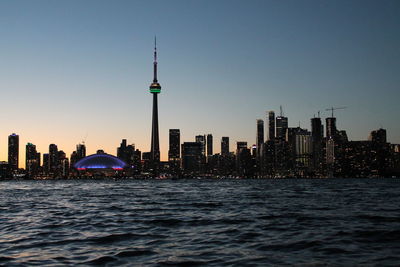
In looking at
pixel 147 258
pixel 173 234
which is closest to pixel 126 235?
pixel 173 234

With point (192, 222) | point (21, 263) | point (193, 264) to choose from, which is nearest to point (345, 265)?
point (193, 264)

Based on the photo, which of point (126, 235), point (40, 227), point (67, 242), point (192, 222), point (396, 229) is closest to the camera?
point (67, 242)

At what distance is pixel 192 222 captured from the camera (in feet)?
92.1

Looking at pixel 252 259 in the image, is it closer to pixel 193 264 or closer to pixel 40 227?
pixel 193 264

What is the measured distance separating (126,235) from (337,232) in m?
10.6

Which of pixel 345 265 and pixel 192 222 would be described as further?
pixel 192 222

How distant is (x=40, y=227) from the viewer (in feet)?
85.3

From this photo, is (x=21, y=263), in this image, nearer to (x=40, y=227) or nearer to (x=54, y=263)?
(x=54, y=263)

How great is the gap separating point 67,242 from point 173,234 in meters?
5.31

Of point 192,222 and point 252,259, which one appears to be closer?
point 252,259

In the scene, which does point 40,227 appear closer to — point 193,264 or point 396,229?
point 193,264

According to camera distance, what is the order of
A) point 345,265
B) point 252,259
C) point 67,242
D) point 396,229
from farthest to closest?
point 396,229 → point 67,242 → point 252,259 → point 345,265

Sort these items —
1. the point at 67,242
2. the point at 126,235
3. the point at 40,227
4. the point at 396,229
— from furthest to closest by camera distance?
1. the point at 40,227
2. the point at 396,229
3. the point at 126,235
4. the point at 67,242

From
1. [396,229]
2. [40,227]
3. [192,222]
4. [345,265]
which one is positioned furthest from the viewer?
[192,222]
